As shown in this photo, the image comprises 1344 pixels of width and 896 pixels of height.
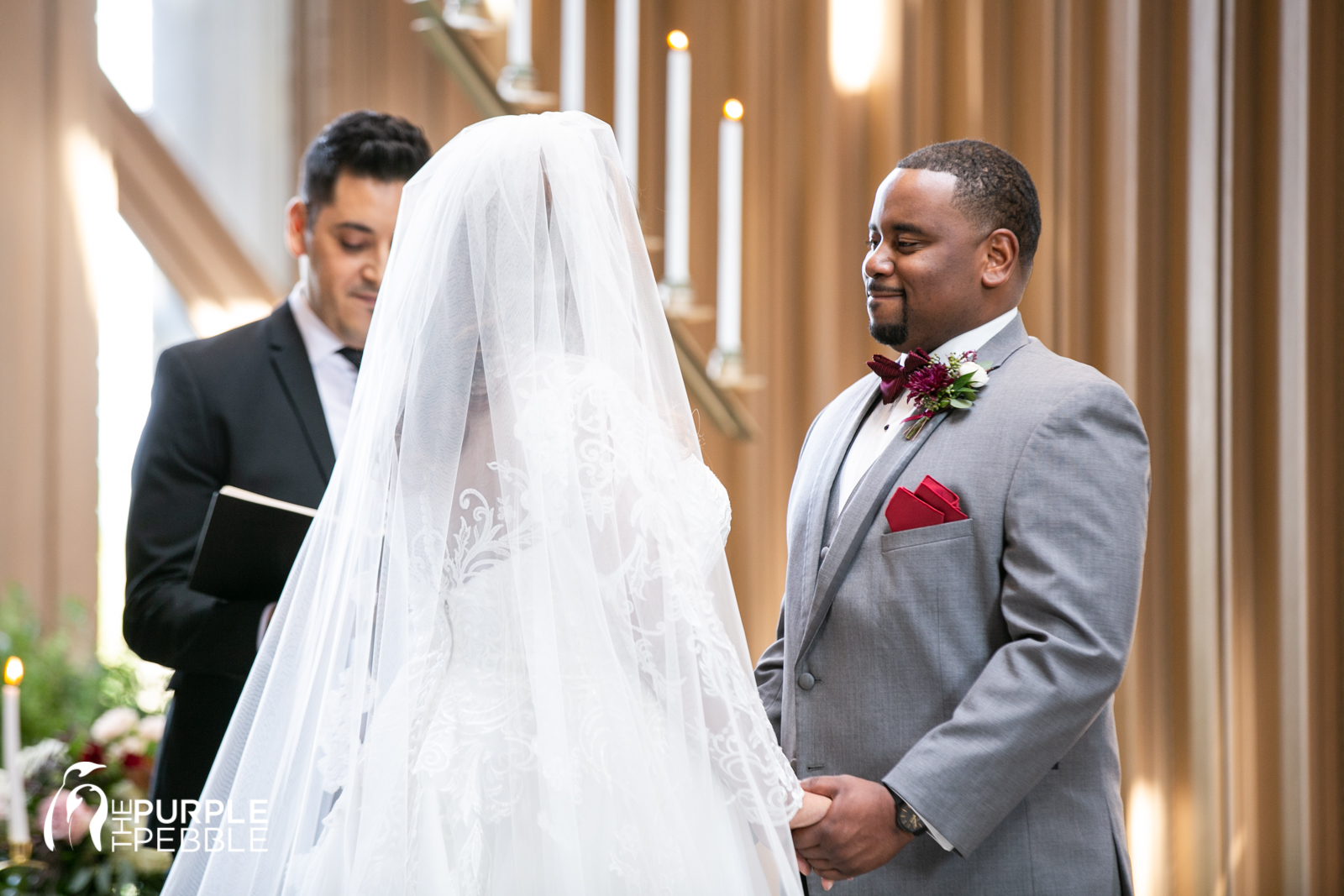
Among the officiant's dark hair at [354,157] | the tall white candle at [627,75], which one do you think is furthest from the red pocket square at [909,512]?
the tall white candle at [627,75]

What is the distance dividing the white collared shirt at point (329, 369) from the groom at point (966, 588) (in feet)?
3.36

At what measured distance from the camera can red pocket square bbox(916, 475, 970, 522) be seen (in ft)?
5.61

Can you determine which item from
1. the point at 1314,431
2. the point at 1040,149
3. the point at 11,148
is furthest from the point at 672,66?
the point at 11,148

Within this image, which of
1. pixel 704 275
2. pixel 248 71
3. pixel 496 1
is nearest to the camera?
pixel 704 275

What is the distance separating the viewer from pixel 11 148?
143 inches

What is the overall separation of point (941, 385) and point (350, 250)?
51.3 inches

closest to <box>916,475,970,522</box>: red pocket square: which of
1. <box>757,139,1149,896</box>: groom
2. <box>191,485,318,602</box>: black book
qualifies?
<box>757,139,1149,896</box>: groom

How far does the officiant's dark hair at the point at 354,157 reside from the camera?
2354mm

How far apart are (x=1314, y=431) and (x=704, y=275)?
1632 millimetres

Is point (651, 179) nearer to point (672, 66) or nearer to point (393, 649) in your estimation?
point (672, 66)

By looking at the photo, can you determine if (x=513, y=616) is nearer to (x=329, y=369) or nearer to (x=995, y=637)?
(x=995, y=637)

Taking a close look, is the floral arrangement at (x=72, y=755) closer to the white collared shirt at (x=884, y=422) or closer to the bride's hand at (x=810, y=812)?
the bride's hand at (x=810, y=812)

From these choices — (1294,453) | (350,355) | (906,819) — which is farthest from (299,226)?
(1294,453)

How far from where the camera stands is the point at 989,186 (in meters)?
1.89
